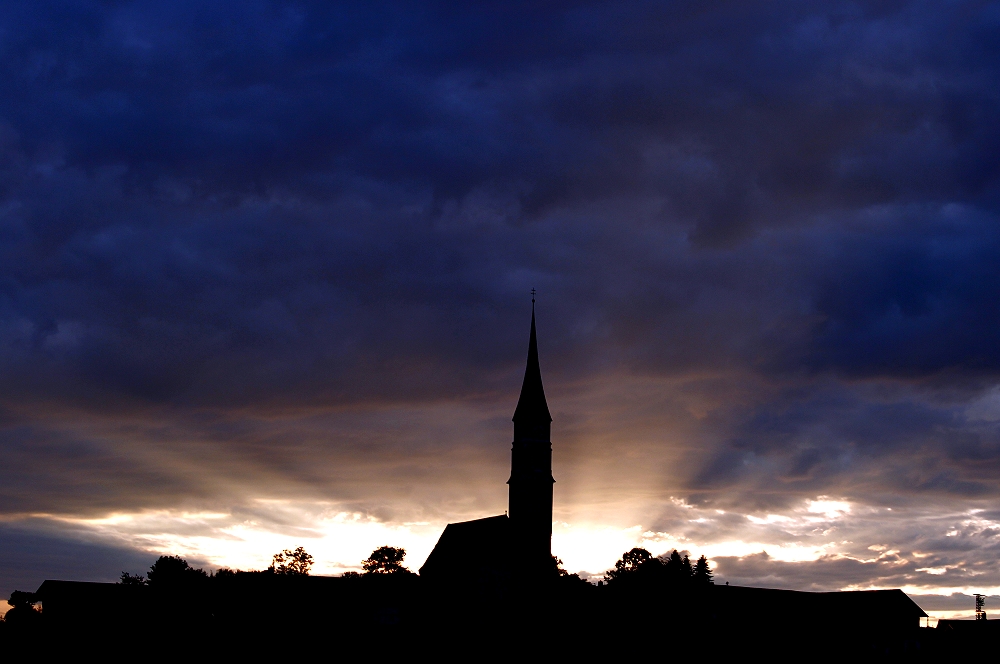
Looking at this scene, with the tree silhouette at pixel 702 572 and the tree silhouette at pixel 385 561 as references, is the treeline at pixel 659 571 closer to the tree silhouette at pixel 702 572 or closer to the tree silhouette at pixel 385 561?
the tree silhouette at pixel 702 572

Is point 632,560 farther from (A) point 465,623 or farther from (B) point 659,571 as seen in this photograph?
(A) point 465,623

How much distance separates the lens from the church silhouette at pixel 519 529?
10119cm

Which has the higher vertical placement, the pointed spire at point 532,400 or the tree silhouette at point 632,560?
the pointed spire at point 532,400

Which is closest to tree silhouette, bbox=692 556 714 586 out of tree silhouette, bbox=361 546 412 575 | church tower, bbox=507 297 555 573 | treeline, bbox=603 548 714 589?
treeline, bbox=603 548 714 589

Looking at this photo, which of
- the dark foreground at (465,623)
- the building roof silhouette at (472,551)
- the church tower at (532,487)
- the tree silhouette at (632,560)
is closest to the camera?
the dark foreground at (465,623)

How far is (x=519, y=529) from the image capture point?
105 m

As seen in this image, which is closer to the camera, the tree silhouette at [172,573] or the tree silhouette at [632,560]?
the tree silhouette at [172,573]

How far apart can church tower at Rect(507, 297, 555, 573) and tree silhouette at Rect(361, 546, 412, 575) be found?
1725 inches

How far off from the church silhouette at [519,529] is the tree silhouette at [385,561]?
4230cm

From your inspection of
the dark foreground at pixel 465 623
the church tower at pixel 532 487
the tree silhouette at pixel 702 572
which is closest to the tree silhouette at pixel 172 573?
the dark foreground at pixel 465 623

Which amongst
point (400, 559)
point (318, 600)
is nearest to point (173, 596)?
point (318, 600)

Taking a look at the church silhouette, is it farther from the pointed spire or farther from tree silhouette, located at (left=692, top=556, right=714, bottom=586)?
tree silhouette, located at (left=692, top=556, right=714, bottom=586)

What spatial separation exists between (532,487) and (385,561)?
1875 inches

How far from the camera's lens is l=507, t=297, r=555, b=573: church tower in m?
104
